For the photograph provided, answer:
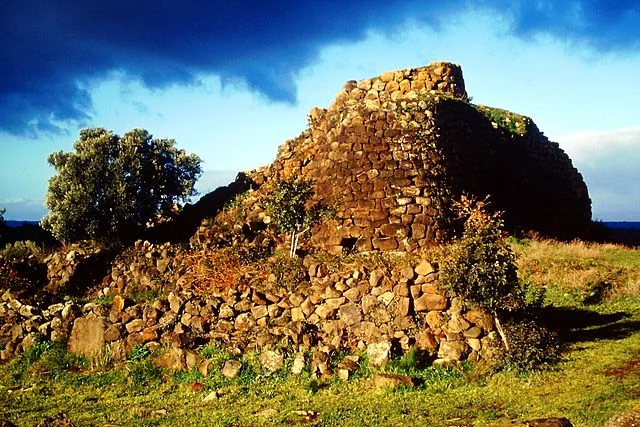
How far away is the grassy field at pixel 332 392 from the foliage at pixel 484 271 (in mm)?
1400

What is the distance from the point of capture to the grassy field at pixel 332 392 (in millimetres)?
9164

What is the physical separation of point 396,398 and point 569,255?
42.0 feet

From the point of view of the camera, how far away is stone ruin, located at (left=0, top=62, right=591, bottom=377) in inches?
493

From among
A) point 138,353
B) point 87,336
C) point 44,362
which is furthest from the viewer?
point 87,336

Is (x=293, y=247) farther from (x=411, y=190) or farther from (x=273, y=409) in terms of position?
(x=273, y=409)

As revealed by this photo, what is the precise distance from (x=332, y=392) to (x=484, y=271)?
3842 mm

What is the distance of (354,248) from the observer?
700 inches

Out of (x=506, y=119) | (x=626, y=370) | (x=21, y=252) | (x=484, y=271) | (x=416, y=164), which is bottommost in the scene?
(x=626, y=370)

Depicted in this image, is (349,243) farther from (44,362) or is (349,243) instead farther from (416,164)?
(44,362)

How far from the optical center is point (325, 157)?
68.1 feet

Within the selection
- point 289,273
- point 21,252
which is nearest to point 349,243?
point 289,273

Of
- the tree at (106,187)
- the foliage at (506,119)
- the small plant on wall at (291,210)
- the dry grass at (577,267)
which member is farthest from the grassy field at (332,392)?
the foliage at (506,119)

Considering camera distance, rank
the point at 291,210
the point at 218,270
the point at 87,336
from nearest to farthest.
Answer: the point at 87,336 → the point at 218,270 → the point at 291,210

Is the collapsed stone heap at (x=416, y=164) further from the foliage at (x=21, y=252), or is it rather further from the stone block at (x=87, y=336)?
the foliage at (x=21, y=252)
